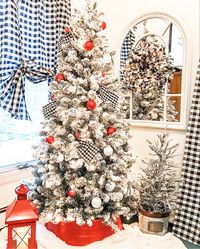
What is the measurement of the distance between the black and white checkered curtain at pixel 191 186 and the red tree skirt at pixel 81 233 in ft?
1.99

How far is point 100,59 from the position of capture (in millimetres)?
1920

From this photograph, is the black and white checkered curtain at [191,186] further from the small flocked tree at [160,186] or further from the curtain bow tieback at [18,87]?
the curtain bow tieback at [18,87]

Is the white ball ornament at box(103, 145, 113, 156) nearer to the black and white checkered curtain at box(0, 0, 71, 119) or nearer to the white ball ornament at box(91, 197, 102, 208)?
the white ball ornament at box(91, 197, 102, 208)

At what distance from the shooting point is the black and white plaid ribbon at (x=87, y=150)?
186 centimetres

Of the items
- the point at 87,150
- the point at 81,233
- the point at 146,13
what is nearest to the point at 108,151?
the point at 87,150

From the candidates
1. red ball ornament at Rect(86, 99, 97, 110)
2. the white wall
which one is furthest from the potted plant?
red ball ornament at Rect(86, 99, 97, 110)

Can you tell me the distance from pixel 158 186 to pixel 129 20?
4.88 ft

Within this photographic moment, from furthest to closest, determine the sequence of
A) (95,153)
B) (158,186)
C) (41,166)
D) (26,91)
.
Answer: (26,91), (158,186), (41,166), (95,153)

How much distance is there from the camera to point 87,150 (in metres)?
1.86

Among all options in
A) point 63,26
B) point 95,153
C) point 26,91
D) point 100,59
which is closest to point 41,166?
point 95,153

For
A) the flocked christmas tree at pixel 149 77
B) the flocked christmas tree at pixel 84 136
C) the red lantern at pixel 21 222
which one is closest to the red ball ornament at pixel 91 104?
the flocked christmas tree at pixel 84 136

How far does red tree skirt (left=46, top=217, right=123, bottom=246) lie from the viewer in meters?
1.96

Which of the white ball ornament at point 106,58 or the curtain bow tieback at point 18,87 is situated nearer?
the white ball ornament at point 106,58

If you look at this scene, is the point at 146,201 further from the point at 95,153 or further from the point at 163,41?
the point at 163,41
